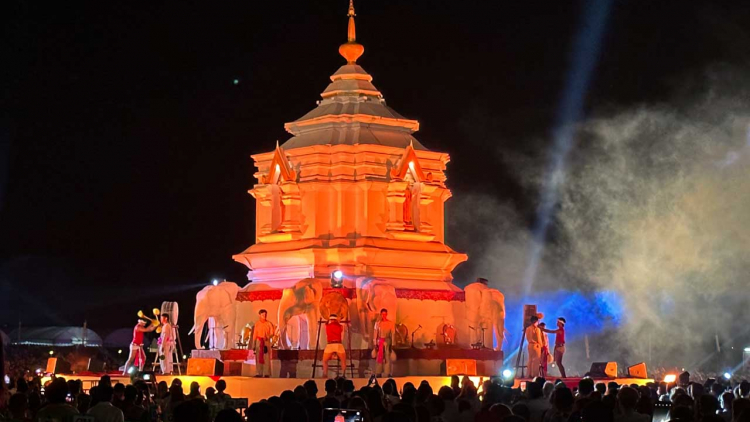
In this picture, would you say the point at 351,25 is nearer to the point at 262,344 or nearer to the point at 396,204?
the point at 396,204

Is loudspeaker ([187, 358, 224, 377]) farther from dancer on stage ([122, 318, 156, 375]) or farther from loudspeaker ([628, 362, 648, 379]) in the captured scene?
loudspeaker ([628, 362, 648, 379])

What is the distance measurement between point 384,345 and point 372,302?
6.52 ft

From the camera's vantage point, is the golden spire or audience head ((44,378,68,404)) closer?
audience head ((44,378,68,404))

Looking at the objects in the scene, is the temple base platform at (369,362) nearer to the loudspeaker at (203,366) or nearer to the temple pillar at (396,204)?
the loudspeaker at (203,366)

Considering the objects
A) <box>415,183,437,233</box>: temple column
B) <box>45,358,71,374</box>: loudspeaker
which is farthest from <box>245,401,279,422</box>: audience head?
<box>415,183,437,233</box>: temple column

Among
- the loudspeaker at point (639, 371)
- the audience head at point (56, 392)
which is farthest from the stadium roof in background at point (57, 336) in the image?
the audience head at point (56, 392)

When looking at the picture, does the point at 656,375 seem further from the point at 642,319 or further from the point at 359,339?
the point at 359,339

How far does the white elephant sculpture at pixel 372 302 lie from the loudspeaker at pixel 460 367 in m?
1.99

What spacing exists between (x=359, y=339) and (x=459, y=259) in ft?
16.0

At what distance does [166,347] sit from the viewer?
3272cm

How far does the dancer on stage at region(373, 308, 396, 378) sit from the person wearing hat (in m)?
0.84

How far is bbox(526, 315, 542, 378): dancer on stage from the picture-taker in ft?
108

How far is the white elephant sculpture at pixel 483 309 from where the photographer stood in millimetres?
35000

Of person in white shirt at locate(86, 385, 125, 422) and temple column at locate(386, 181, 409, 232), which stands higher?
temple column at locate(386, 181, 409, 232)
